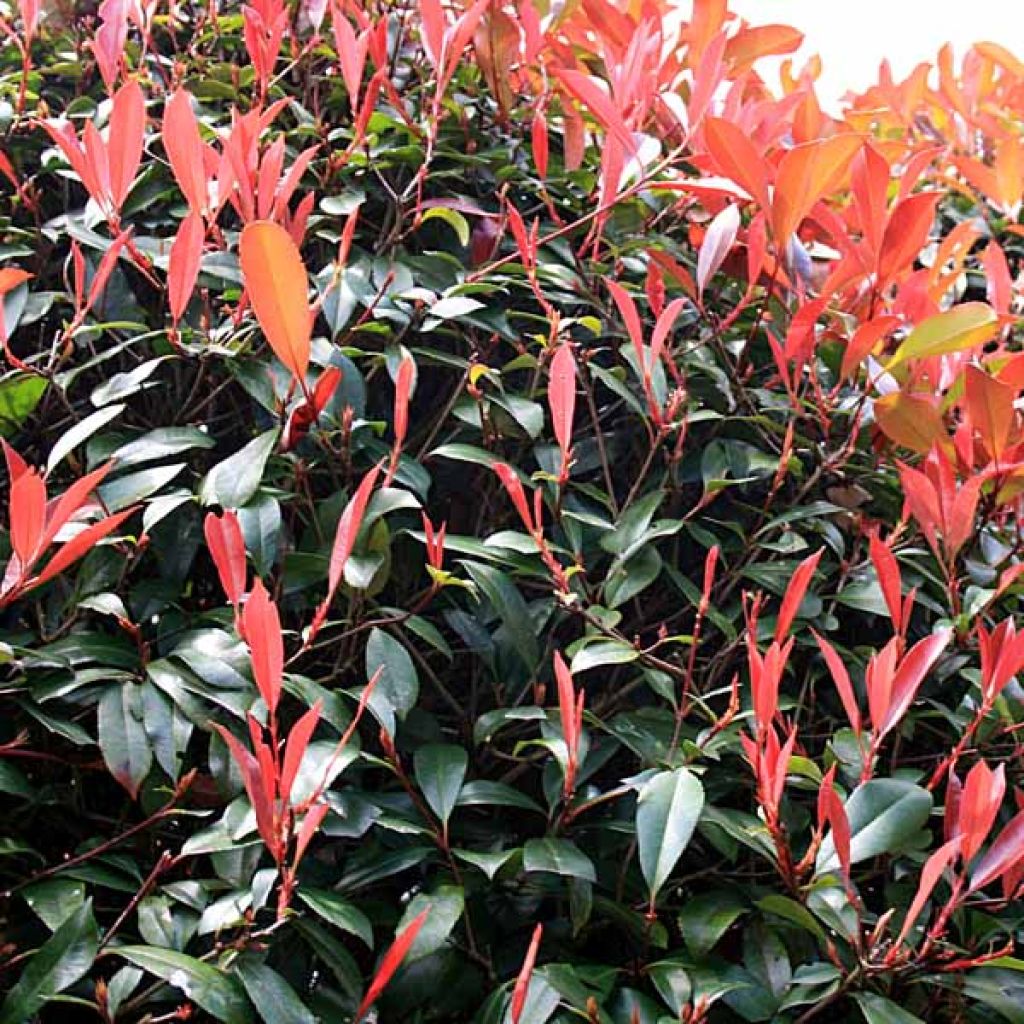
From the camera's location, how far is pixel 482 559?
1.23 meters

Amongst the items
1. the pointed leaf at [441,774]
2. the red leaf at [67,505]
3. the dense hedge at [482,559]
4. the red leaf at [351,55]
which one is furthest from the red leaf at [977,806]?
the red leaf at [351,55]

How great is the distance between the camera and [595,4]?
1.68m

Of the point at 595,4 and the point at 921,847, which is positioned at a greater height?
the point at 595,4

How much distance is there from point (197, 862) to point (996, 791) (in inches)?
27.3

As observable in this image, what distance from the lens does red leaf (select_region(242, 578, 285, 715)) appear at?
2.94 ft

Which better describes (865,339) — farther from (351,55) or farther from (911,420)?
(351,55)

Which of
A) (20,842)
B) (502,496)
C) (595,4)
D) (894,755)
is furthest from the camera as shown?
(595,4)

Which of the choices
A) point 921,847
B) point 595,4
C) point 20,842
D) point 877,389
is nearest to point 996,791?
point 921,847

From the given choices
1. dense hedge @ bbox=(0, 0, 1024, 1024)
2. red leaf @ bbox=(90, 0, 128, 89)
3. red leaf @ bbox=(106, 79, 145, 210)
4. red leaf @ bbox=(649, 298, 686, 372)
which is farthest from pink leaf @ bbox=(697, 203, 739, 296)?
red leaf @ bbox=(90, 0, 128, 89)

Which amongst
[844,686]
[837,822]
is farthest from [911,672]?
[837,822]

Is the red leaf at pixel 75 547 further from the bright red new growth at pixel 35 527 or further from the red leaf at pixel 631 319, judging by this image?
the red leaf at pixel 631 319

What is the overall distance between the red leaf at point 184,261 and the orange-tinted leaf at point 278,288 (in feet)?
0.47

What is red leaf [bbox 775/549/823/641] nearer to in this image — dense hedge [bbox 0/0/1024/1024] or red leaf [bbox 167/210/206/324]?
dense hedge [bbox 0/0/1024/1024]

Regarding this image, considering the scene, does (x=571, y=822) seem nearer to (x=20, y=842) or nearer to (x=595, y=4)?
(x=20, y=842)
